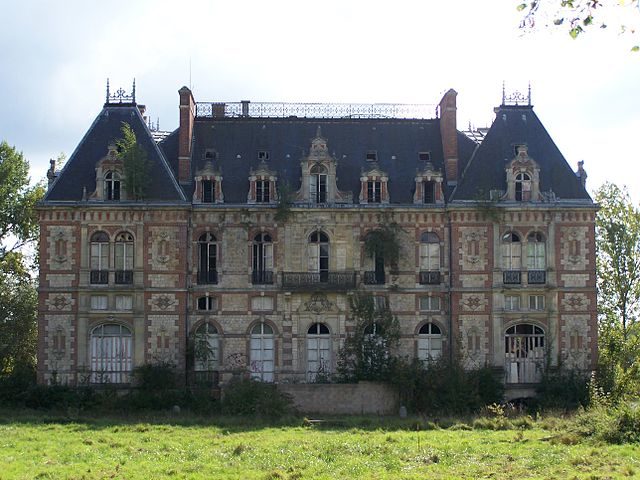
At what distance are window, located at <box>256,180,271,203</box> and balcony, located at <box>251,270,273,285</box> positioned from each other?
320 cm

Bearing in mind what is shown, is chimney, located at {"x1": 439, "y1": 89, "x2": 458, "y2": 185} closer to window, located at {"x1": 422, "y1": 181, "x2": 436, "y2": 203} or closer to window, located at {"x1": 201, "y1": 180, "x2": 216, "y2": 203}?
window, located at {"x1": 422, "y1": 181, "x2": 436, "y2": 203}

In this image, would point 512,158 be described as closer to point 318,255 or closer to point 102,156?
point 318,255

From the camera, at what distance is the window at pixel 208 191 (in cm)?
4534

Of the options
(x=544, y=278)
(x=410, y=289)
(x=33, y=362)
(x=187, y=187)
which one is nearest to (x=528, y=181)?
(x=544, y=278)

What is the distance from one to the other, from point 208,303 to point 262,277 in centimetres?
266

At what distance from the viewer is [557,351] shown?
145 ft

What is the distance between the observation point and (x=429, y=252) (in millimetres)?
45250

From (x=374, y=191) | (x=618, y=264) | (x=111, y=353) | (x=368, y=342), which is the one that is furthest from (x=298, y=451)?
(x=618, y=264)

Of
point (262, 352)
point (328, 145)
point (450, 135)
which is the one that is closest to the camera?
point (262, 352)

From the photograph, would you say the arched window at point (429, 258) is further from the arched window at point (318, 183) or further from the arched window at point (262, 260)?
the arched window at point (262, 260)

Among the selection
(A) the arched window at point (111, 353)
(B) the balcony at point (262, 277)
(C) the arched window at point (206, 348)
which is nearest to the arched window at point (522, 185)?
(B) the balcony at point (262, 277)

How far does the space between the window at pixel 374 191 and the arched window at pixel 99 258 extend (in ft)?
38.9

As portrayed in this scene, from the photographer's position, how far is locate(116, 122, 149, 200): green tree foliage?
4397cm

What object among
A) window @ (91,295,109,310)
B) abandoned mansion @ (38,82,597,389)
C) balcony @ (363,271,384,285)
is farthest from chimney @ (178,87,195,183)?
balcony @ (363,271,384,285)
